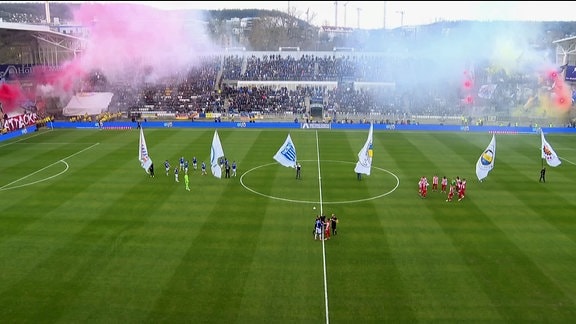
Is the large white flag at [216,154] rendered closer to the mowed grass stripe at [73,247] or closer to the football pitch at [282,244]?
the football pitch at [282,244]

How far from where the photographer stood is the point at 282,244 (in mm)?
22344

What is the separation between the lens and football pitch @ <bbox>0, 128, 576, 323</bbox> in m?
17.1

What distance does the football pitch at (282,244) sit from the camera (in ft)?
56.2

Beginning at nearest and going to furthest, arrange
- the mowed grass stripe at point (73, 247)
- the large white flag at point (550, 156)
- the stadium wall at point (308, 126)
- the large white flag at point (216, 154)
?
1. the mowed grass stripe at point (73, 247)
2. the large white flag at point (216, 154)
3. the large white flag at point (550, 156)
4. the stadium wall at point (308, 126)

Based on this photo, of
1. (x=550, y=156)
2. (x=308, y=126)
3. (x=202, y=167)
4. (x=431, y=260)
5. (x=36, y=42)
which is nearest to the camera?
(x=431, y=260)

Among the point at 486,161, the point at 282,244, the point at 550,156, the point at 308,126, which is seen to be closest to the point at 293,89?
the point at 308,126

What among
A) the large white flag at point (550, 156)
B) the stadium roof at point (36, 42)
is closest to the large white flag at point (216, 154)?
the large white flag at point (550, 156)

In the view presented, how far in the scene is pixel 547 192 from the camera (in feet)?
99.2

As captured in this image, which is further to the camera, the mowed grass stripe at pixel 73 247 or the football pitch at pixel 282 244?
the mowed grass stripe at pixel 73 247

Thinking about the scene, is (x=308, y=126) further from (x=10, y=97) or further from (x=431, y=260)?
(x=431, y=260)

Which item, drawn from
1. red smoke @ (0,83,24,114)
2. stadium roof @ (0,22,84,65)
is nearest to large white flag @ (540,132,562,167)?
red smoke @ (0,83,24,114)

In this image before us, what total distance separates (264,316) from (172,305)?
330 cm

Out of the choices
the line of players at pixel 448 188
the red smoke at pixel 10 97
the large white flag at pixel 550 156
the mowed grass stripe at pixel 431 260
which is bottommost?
the mowed grass stripe at pixel 431 260

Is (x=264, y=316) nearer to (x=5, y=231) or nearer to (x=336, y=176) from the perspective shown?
(x=5, y=231)
